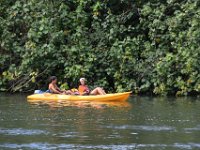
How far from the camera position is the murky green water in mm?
13367

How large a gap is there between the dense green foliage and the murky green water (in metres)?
3.04

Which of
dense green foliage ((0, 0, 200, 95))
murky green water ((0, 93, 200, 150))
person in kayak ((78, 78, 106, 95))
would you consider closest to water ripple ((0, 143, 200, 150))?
murky green water ((0, 93, 200, 150))

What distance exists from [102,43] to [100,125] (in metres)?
10.9

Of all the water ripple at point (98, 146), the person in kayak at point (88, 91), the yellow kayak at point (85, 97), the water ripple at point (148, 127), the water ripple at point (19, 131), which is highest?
the person in kayak at point (88, 91)

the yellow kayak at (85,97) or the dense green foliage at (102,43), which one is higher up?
the dense green foliage at (102,43)

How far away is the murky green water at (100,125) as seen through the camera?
13.4 meters

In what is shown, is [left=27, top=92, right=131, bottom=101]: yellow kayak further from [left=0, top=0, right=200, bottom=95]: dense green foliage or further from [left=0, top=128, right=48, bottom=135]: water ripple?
[left=0, top=128, right=48, bottom=135]: water ripple

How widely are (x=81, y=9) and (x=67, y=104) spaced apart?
6.24 metres

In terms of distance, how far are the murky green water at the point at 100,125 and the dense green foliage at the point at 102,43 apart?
3042 millimetres

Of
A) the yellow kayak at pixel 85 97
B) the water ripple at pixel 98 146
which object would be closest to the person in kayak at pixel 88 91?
the yellow kayak at pixel 85 97

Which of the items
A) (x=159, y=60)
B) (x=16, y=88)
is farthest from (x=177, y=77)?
(x=16, y=88)

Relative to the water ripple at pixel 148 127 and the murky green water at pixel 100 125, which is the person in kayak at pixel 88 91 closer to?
the murky green water at pixel 100 125

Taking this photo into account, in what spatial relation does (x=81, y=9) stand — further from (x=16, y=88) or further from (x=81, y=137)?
(x=81, y=137)

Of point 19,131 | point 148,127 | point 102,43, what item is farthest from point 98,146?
point 102,43
